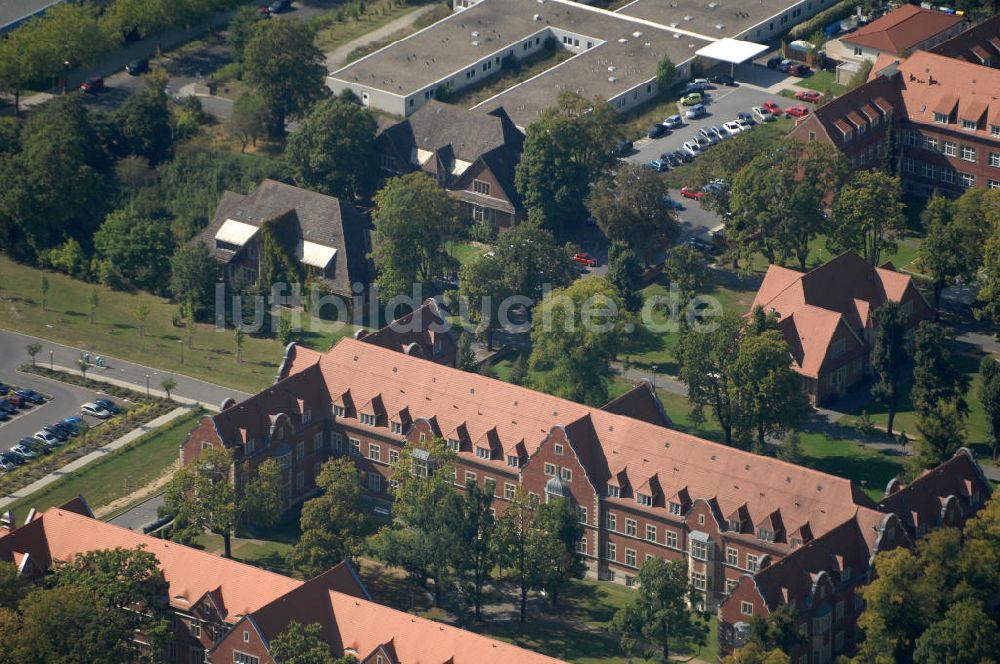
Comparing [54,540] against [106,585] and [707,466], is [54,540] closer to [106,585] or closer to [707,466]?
[106,585]

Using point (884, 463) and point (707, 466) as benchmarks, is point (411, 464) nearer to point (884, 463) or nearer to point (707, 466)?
point (707, 466)

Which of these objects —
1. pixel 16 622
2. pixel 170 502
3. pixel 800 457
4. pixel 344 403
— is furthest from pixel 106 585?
pixel 800 457

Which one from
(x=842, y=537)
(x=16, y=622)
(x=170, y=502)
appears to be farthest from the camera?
(x=170, y=502)

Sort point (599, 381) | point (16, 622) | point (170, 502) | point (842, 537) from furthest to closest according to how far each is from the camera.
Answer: point (599, 381), point (170, 502), point (842, 537), point (16, 622)

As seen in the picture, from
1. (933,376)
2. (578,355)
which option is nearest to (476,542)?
(578,355)

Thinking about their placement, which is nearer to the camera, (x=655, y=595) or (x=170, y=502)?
(x=655, y=595)

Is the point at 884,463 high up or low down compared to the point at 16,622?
down

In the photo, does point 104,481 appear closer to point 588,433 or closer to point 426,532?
point 426,532
